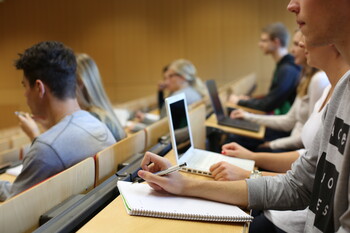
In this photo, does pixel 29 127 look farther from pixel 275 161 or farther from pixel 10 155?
pixel 275 161

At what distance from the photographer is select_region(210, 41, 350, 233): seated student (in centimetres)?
146

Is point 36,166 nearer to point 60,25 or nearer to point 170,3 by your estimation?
point 170,3

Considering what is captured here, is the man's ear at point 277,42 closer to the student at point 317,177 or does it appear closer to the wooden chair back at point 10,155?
the wooden chair back at point 10,155

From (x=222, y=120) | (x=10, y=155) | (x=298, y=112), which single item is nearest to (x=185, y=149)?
(x=10, y=155)

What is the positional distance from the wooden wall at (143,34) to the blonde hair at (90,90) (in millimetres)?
5707

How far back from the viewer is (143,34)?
8.37 m

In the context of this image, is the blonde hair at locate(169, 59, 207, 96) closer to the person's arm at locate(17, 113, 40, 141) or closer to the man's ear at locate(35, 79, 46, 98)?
the person's arm at locate(17, 113, 40, 141)

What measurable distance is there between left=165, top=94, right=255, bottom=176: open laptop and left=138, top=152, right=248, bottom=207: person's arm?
317 millimetres

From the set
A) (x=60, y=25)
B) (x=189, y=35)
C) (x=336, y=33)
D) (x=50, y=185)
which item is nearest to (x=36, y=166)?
(x=50, y=185)

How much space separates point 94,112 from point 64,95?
47cm

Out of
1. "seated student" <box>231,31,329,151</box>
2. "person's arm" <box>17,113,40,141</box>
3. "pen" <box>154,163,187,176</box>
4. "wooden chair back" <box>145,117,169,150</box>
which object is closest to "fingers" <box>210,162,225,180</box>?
"pen" <box>154,163,187,176</box>

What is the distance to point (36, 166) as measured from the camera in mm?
1513

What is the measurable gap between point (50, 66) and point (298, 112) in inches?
74.3

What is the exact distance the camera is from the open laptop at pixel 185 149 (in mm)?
1558
